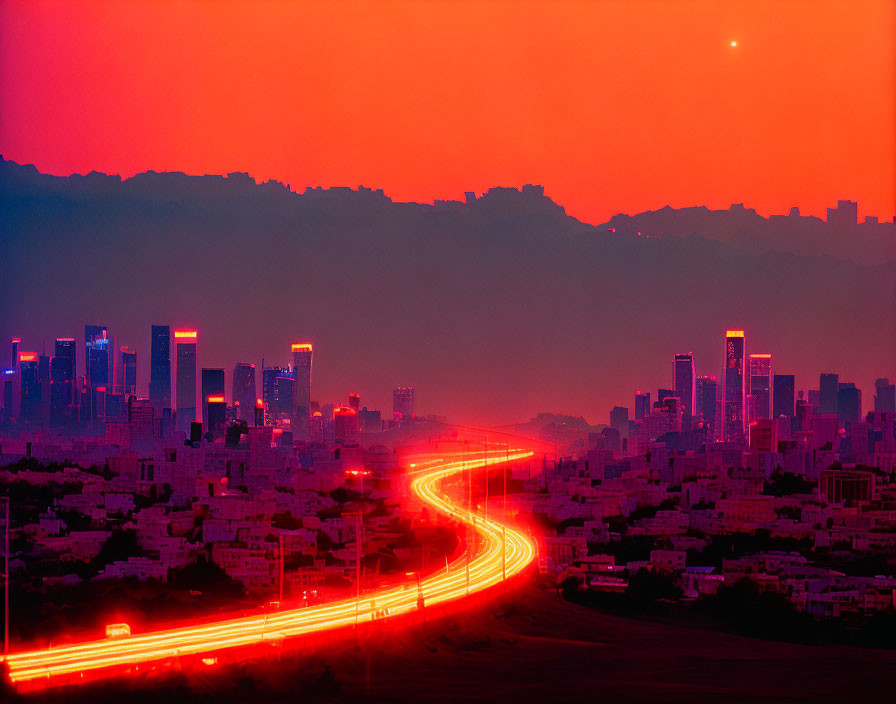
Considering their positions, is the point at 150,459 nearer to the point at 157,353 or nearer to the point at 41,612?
the point at 157,353

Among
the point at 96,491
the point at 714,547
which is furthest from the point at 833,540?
the point at 96,491

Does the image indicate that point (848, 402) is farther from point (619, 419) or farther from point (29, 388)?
point (29, 388)

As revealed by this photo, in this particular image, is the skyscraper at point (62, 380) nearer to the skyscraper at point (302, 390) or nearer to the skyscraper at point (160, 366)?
the skyscraper at point (160, 366)

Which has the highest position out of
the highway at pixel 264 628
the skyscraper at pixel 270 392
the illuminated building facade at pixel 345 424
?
the skyscraper at pixel 270 392

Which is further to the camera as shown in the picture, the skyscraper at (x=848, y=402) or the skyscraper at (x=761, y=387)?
the skyscraper at (x=761, y=387)

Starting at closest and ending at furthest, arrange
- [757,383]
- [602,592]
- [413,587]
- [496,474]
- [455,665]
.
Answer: [455,665], [413,587], [602,592], [496,474], [757,383]

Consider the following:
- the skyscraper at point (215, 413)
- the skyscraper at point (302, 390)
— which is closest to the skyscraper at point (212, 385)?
the skyscraper at point (215, 413)

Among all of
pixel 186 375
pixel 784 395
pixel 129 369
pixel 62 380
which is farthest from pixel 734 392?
pixel 62 380
